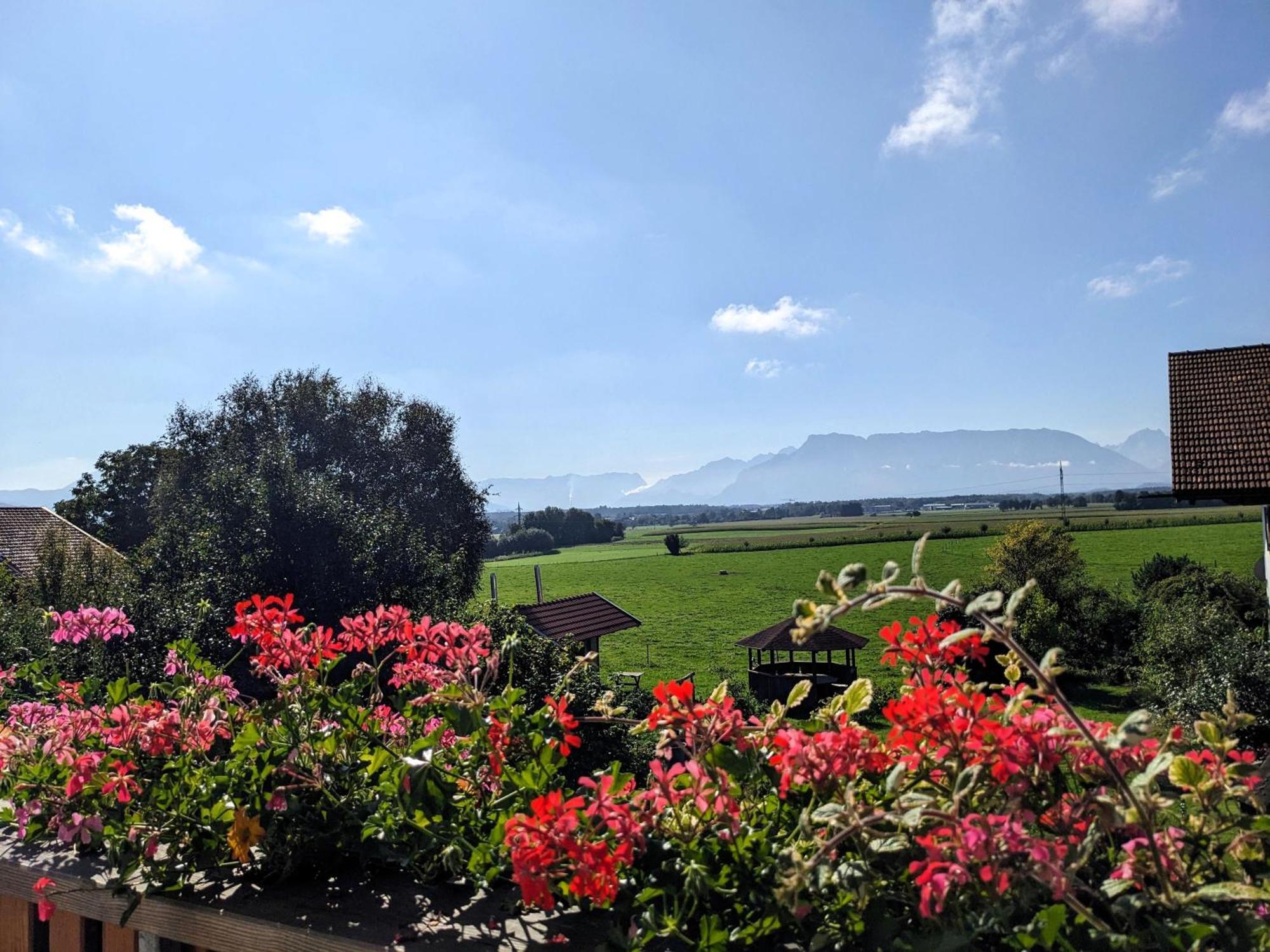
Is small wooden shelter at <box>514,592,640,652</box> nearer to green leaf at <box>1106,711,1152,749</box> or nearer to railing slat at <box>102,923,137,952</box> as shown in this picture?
railing slat at <box>102,923,137,952</box>

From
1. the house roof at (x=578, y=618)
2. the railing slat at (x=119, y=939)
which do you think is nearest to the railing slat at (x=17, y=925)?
the railing slat at (x=119, y=939)

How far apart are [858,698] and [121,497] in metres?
25.0

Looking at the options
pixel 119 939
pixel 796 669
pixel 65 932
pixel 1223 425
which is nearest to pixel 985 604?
pixel 119 939

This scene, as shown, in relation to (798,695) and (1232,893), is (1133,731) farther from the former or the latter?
(798,695)

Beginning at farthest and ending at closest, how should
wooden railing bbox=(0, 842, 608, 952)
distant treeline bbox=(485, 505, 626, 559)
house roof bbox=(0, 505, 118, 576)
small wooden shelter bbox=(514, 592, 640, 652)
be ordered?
distant treeline bbox=(485, 505, 626, 559), house roof bbox=(0, 505, 118, 576), small wooden shelter bbox=(514, 592, 640, 652), wooden railing bbox=(0, 842, 608, 952)

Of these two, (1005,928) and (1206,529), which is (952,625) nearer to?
(1005,928)

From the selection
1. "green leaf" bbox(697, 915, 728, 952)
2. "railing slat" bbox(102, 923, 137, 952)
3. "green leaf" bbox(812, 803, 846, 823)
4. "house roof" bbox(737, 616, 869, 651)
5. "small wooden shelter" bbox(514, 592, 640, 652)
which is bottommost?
"house roof" bbox(737, 616, 869, 651)

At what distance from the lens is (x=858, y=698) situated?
3.02 feet

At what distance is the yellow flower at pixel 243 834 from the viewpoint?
90 cm

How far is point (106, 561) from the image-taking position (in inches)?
529

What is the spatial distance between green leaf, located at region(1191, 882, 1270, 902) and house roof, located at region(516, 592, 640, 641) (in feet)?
37.1

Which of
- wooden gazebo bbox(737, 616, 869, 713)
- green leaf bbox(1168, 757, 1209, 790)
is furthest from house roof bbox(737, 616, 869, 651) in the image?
green leaf bbox(1168, 757, 1209, 790)

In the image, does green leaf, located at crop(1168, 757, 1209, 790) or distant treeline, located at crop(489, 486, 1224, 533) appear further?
distant treeline, located at crop(489, 486, 1224, 533)

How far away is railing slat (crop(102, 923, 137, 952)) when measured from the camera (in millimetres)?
1027
